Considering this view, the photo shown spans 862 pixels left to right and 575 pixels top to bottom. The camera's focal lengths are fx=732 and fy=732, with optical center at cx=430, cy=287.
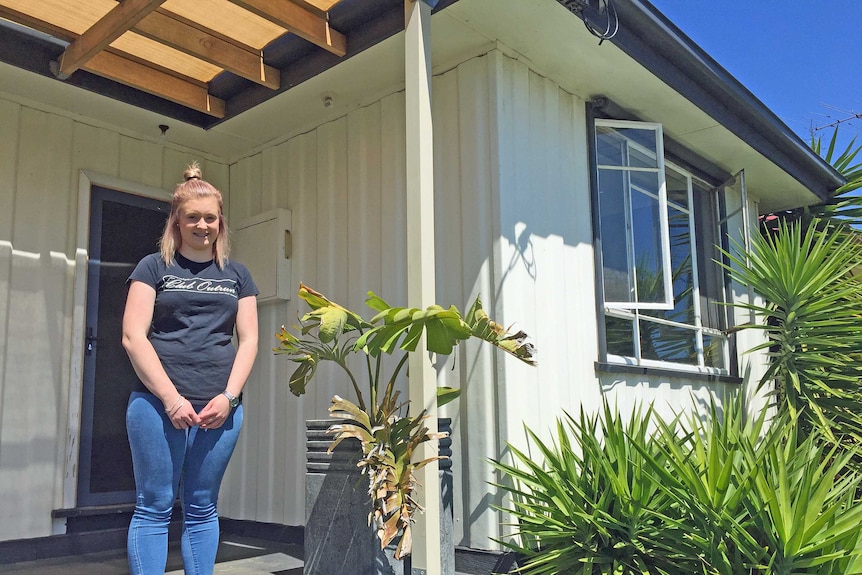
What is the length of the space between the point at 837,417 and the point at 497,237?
287 cm

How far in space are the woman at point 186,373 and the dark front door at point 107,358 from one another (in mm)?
2204

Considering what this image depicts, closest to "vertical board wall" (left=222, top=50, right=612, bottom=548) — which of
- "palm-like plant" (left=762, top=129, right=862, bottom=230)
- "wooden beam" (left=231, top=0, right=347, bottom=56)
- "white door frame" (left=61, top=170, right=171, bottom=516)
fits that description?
"wooden beam" (left=231, top=0, right=347, bottom=56)

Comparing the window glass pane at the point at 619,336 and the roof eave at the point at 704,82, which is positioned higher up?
the roof eave at the point at 704,82

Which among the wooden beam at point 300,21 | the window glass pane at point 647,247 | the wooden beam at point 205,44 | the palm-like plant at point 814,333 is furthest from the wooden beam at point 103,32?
the palm-like plant at point 814,333

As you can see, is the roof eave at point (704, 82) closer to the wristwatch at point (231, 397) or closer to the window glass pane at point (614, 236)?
the window glass pane at point (614, 236)

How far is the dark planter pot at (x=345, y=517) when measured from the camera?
3006mm

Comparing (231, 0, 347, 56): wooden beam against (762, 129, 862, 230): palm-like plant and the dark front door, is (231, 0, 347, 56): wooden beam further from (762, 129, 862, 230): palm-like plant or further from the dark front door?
(762, 129, 862, 230): palm-like plant

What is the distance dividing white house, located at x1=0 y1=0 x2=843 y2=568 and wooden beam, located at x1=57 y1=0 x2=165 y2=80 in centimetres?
2

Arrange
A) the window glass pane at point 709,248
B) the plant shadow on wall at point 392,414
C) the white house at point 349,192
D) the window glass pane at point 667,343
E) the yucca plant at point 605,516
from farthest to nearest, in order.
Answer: the window glass pane at point 709,248, the window glass pane at point 667,343, the white house at point 349,192, the yucca plant at point 605,516, the plant shadow on wall at point 392,414

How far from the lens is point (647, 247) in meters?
4.50

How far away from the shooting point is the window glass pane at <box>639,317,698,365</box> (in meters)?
4.67

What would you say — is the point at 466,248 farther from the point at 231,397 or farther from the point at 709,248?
the point at 709,248

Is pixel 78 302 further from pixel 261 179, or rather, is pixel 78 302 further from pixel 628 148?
pixel 628 148

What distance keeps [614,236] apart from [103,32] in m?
2.96
